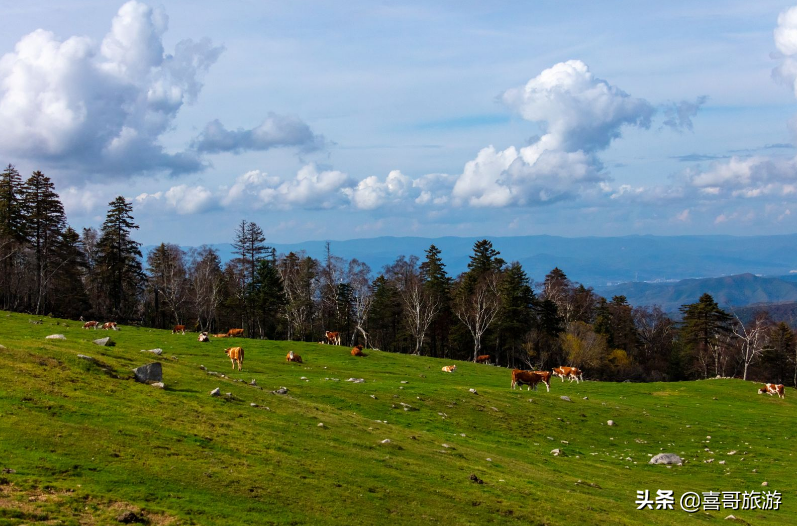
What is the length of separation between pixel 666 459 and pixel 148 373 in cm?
2334

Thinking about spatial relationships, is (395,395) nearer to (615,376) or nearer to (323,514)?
(323,514)

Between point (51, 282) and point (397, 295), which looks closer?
point (51, 282)

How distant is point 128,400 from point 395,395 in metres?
16.4

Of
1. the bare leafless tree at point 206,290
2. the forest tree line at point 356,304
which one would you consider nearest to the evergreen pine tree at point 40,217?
the forest tree line at point 356,304

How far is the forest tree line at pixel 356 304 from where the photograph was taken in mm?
75188

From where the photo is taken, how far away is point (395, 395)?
30578 mm

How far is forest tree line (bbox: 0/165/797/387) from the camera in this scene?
247ft

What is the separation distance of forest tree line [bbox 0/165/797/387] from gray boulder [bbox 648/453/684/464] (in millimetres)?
49829

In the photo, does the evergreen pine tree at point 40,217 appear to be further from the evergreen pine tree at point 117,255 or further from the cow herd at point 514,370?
the cow herd at point 514,370

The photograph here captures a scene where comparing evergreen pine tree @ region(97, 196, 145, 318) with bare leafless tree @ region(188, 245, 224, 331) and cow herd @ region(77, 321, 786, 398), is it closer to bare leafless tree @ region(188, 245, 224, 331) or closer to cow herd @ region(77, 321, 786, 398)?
bare leafless tree @ region(188, 245, 224, 331)

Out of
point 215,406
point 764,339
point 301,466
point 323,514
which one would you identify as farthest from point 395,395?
point 764,339

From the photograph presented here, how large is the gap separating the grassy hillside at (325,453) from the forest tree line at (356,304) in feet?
148

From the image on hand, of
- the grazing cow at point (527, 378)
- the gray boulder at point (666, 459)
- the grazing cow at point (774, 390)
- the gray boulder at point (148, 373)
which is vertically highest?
the gray boulder at point (148, 373)

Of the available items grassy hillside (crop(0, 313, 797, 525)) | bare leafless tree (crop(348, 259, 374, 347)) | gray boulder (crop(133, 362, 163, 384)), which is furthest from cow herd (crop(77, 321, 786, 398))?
gray boulder (crop(133, 362, 163, 384))
